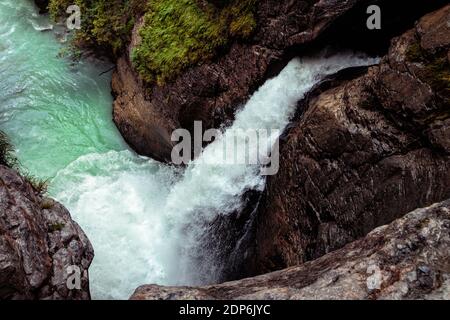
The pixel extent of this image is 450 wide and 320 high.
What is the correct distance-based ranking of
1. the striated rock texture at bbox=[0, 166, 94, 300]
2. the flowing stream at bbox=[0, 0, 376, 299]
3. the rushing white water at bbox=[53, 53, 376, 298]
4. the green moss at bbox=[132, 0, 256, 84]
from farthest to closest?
the green moss at bbox=[132, 0, 256, 84], the flowing stream at bbox=[0, 0, 376, 299], the rushing white water at bbox=[53, 53, 376, 298], the striated rock texture at bbox=[0, 166, 94, 300]

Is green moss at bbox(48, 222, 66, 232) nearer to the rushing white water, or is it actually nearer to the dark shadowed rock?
the rushing white water

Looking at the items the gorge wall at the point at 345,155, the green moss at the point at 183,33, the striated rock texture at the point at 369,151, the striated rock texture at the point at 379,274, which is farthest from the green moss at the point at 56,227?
the green moss at the point at 183,33

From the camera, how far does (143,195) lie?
10.9 meters

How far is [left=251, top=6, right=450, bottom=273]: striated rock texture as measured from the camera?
6078 millimetres

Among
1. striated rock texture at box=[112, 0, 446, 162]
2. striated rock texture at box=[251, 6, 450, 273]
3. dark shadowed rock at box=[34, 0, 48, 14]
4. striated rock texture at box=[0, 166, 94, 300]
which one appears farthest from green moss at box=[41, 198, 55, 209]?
dark shadowed rock at box=[34, 0, 48, 14]

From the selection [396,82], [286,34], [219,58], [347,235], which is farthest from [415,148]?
[219,58]

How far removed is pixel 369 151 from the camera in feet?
22.1

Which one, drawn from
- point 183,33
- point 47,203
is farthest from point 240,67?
point 47,203

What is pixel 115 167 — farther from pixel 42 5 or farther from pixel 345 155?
pixel 42 5

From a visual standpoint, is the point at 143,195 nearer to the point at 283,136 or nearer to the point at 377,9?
the point at 283,136

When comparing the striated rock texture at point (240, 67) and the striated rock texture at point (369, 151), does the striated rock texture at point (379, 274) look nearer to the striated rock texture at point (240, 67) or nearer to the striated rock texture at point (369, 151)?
the striated rock texture at point (369, 151)

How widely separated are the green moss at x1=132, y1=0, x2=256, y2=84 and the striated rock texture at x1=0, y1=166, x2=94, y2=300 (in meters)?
4.50

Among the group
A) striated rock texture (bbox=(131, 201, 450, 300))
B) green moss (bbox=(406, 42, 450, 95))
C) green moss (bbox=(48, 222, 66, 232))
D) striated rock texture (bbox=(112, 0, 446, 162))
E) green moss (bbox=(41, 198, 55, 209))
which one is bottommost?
striated rock texture (bbox=(131, 201, 450, 300))

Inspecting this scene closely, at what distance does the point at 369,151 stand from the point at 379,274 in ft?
8.33
